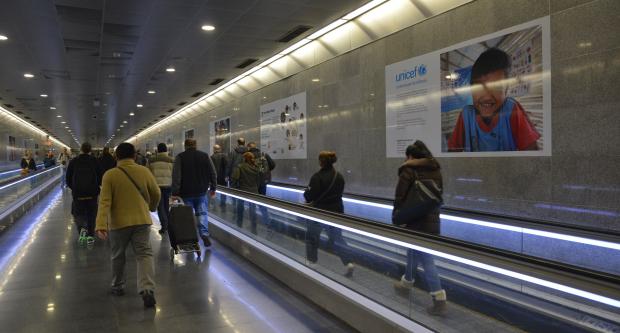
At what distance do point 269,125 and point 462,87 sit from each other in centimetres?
902

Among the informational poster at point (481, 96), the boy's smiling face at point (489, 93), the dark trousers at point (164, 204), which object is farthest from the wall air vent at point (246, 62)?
the boy's smiling face at point (489, 93)

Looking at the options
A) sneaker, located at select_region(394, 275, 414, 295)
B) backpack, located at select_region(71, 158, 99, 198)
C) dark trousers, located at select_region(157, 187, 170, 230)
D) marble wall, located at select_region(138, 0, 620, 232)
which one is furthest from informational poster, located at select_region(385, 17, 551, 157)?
backpack, located at select_region(71, 158, 99, 198)

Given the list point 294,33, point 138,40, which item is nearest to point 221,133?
point 138,40

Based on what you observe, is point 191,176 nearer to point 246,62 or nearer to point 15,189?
point 246,62

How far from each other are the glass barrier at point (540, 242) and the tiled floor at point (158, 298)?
66.4 inches

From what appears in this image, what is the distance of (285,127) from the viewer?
14.5 m

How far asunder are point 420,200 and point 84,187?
19.1ft

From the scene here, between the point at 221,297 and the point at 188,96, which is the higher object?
the point at 188,96

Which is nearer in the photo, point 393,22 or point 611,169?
point 611,169

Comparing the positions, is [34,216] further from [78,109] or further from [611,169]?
[78,109]

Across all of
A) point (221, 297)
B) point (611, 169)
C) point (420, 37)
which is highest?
point (420, 37)

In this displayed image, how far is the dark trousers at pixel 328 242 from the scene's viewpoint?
4211mm

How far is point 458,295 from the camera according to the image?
2836 mm

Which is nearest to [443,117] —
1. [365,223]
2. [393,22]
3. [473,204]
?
[473,204]
